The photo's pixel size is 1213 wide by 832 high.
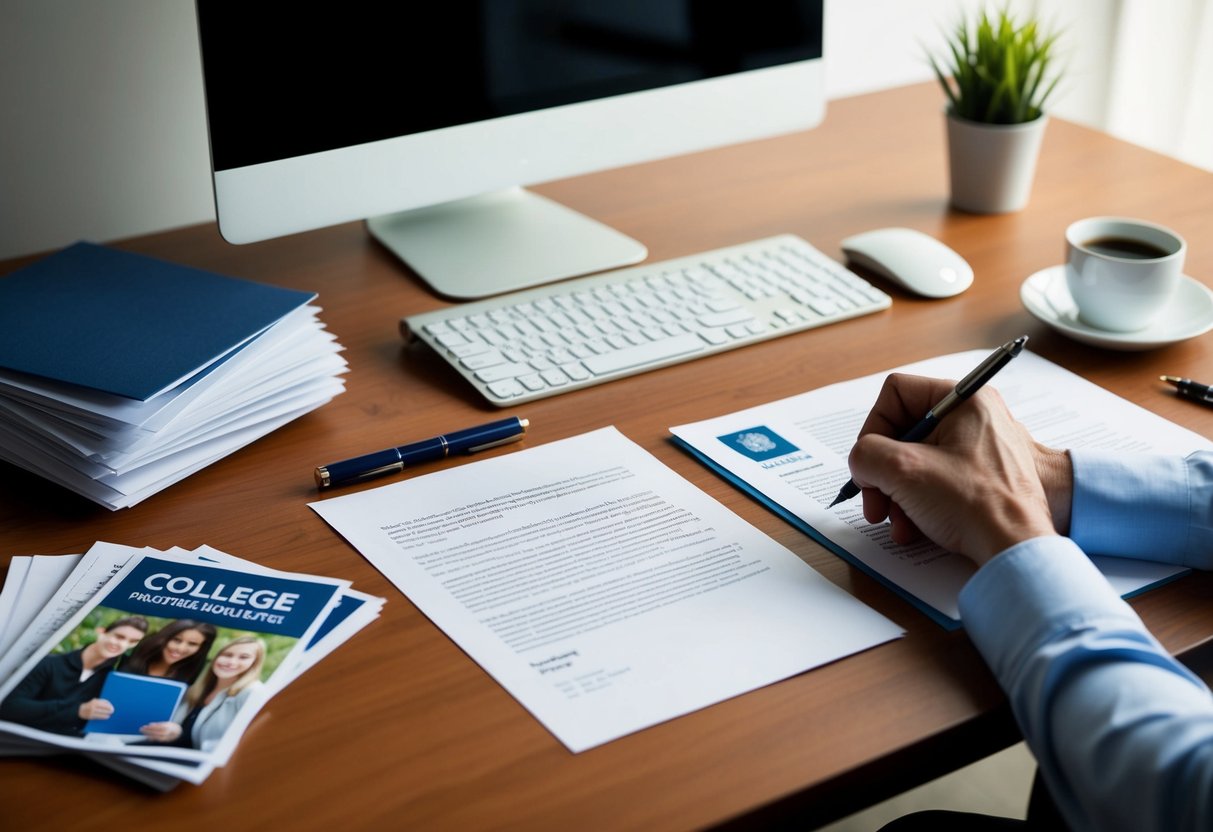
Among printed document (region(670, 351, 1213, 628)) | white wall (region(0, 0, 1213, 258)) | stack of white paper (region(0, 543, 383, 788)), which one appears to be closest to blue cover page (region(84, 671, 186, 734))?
stack of white paper (region(0, 543, 383, 788))

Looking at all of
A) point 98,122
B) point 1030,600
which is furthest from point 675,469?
point 98,122

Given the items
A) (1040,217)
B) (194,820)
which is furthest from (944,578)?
(1040,217)

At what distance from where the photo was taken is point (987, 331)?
1151 millimetres

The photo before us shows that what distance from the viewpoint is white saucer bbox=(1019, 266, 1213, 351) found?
3.58 ft

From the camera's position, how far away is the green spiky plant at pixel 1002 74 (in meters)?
1.34

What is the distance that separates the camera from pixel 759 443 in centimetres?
98

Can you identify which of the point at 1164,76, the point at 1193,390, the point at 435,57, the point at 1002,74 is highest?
the point at 435,57

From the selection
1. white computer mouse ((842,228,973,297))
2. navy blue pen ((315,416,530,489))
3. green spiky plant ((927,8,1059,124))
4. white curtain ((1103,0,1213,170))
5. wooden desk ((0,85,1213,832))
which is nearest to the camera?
wooden desk ((0,85,1213,832))

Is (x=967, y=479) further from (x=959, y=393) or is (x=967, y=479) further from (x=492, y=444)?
(x=492, y=444)

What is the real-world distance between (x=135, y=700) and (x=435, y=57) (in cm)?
65

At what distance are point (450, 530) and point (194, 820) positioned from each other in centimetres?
29

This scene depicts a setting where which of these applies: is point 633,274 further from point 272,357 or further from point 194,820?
point 194,820

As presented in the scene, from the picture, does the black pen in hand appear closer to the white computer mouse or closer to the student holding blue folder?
the student holding blue folder

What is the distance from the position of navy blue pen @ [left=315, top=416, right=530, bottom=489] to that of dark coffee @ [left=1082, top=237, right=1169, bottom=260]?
0.56 meters
